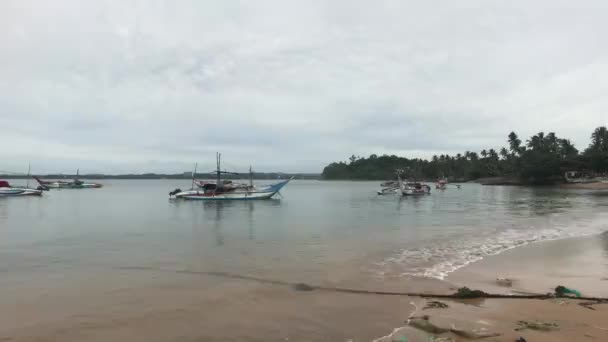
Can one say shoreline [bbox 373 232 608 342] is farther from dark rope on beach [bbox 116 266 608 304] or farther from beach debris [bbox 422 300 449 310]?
dark rope on beach [bbox 116 266 608 304]

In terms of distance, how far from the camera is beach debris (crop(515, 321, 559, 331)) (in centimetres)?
667

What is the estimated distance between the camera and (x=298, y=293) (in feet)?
32.5

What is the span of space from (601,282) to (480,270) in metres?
2.79

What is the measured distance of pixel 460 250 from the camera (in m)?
15.5

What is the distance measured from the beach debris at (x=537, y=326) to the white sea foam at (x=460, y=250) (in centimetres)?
416

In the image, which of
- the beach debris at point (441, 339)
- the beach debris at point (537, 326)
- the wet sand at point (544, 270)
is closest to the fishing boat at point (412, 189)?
the wet sand at point (544, 270)

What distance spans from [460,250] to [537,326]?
894 cm

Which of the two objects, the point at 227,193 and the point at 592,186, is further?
the point at 592,186

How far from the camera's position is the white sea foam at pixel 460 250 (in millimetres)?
12320

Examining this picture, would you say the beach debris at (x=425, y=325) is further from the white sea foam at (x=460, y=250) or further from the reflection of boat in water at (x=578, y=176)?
the reflection of boat in water at (x=578, y=176)

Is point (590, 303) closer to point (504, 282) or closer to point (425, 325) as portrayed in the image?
point (504, 282)

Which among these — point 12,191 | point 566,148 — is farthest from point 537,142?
point 12,191

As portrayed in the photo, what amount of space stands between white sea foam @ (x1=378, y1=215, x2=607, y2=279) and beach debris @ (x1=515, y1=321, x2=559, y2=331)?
416 cm

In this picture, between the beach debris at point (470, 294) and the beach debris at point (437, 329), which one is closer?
the beach debris at point (437, 329)
